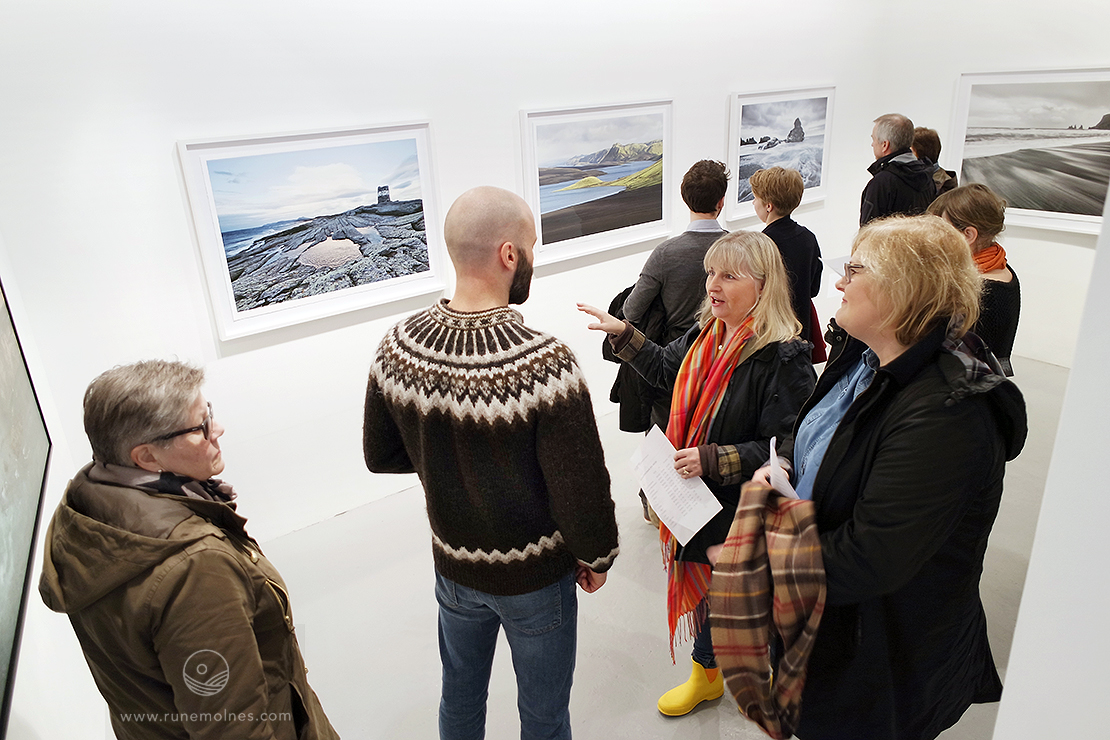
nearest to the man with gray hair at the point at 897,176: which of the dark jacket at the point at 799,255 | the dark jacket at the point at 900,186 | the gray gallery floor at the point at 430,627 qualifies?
the dark jacket at the point at 900,186

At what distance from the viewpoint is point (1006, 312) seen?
2.81 meters

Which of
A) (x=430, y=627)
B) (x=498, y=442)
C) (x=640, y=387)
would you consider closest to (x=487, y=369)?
(x=498, y=442)

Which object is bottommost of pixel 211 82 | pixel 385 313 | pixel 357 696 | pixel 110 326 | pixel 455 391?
pixel 357 696

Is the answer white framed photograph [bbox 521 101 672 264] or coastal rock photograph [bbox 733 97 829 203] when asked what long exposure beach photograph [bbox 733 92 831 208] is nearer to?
coastal rock photograph [bbox 733 97 829 203]

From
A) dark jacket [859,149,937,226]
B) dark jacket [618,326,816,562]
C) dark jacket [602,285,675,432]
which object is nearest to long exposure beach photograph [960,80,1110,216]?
dark jacket [859,149,937,226]

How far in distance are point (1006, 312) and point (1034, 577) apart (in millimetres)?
2310

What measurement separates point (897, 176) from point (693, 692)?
361 cm

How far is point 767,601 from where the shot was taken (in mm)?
1667

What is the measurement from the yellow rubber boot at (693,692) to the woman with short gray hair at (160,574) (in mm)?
1595

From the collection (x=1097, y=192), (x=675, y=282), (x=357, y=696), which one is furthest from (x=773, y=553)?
(x=1097, y=192)

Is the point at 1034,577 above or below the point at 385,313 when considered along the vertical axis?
above

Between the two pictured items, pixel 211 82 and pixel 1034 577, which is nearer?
pixel 1034 577

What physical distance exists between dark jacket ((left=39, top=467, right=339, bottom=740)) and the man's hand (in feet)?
2.75

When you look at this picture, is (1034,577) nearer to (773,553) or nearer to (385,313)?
(773,553)
